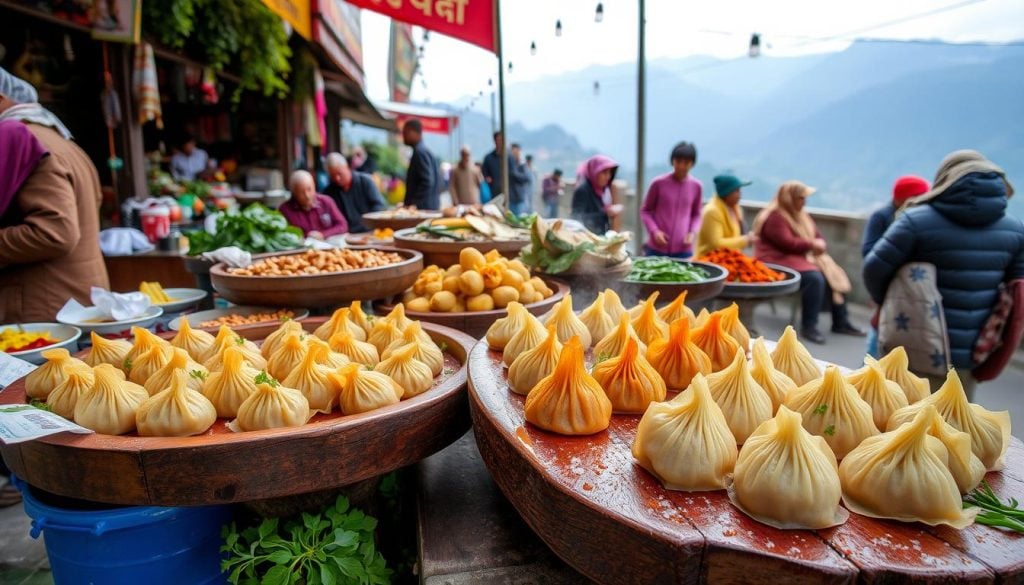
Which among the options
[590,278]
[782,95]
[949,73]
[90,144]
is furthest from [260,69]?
[782,95]

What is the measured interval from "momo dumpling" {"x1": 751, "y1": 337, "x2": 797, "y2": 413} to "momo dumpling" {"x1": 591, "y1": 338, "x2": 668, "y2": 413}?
263mm

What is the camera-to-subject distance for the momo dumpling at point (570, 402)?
4.50 feet

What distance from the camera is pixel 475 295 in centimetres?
288

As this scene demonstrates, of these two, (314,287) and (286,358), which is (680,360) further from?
(314,287)

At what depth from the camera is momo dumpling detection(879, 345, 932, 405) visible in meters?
1.51

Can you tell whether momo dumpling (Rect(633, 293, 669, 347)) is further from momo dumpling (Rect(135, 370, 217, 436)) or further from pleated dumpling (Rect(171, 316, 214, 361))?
pleated dumpling (Rect(171, 316, 214, 361))

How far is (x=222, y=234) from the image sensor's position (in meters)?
4.36

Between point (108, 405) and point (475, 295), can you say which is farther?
point (475, 295)

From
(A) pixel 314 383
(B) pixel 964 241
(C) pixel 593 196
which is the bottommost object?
(A) pixel 314 383

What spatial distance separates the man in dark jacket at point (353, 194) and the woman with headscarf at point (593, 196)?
2.65 metres

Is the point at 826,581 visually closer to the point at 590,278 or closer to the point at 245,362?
the point at 245,362

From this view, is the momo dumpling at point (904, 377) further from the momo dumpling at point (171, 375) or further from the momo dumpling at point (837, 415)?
the momo dumpling at point (171, 375)

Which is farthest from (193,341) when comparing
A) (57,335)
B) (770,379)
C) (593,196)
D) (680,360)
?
(593,196)

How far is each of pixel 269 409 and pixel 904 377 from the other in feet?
5.95
